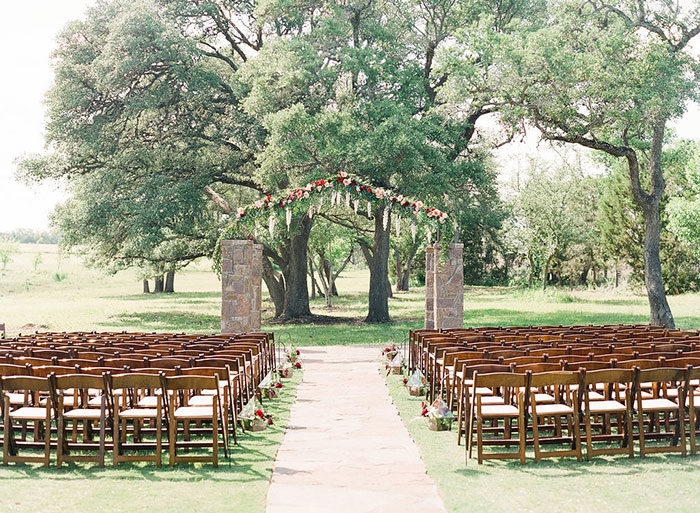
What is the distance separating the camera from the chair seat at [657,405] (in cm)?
692

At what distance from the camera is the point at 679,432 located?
7.15 m

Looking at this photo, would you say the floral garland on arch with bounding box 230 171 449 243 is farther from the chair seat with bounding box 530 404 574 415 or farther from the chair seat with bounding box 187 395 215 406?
the chair seat with bounding box 530 404 574 415

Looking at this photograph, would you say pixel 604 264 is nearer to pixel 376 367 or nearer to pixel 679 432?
pixel 376 367

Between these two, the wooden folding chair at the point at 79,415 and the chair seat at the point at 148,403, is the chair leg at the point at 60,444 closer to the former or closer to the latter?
the wooden folding chair at the point at 79,415

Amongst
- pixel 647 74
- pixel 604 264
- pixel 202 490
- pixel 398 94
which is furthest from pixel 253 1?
pixel 604 264

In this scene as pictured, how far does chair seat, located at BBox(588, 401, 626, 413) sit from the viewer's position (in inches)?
272

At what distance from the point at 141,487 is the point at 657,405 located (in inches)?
194

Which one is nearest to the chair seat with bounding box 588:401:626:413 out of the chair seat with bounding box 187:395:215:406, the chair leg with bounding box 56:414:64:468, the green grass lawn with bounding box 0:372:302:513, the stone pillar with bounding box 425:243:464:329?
the green grass lawn with bounding box 0:372:302:513

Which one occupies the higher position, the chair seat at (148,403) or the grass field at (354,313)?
the chair seat at (148,403)

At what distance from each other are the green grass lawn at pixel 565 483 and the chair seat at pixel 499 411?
0.46 m

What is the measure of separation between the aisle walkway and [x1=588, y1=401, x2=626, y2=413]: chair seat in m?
1.81

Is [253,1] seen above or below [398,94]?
above

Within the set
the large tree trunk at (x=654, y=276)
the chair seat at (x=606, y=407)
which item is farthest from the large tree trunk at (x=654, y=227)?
the chair seat at (x=606, y=407)

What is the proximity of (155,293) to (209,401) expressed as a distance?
45.2m
